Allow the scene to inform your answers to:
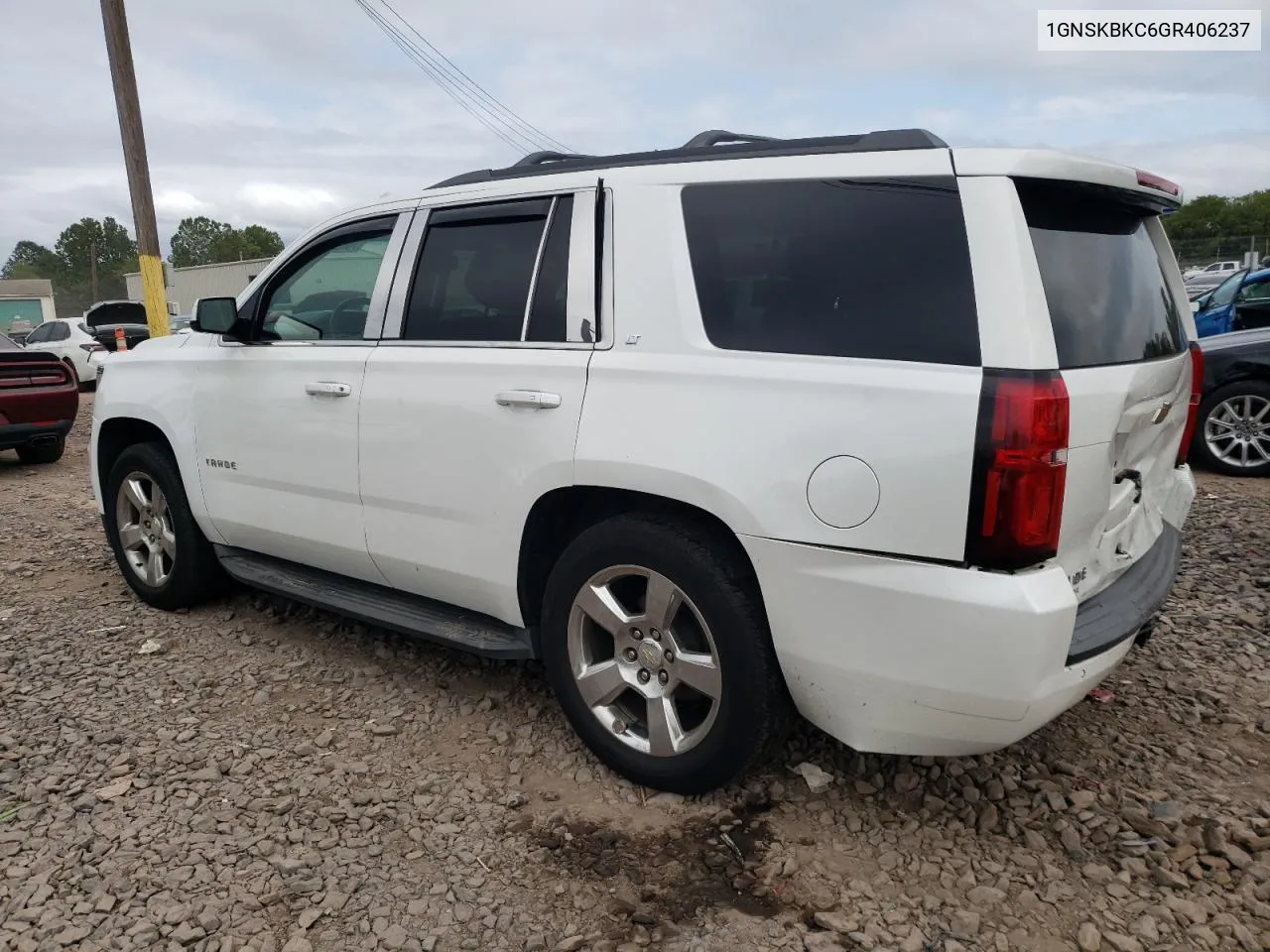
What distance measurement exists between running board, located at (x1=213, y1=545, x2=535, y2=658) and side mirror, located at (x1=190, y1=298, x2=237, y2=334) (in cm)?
101

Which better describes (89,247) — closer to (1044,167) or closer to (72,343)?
(72,343)

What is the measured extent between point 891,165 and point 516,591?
5.59 ft

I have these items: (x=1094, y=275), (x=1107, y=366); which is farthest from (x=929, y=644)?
(x=1094, y=275)

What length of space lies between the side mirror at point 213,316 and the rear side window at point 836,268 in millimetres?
2087

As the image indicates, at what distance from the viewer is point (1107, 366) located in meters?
2.32

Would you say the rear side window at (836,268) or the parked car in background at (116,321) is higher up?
the rear side window at (836,268)

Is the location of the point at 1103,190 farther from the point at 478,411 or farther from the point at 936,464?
the point at 478,411

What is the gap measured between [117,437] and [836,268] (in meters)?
3.84

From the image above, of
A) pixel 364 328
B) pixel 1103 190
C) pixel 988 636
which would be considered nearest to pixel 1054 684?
pixel 988 636

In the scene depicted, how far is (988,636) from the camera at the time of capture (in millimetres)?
2131

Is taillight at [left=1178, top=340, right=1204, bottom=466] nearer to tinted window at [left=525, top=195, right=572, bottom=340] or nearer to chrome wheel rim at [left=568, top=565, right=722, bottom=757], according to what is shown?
chrome wheel rim at [left=568, top=565, right=722, bottom=757]

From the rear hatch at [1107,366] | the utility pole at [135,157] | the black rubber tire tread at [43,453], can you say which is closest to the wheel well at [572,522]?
the rear hatch at [1107,366]

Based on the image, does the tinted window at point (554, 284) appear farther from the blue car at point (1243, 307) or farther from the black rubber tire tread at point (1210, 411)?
the blue car at point (1243, 307)

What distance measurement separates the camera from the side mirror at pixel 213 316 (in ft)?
12.1
